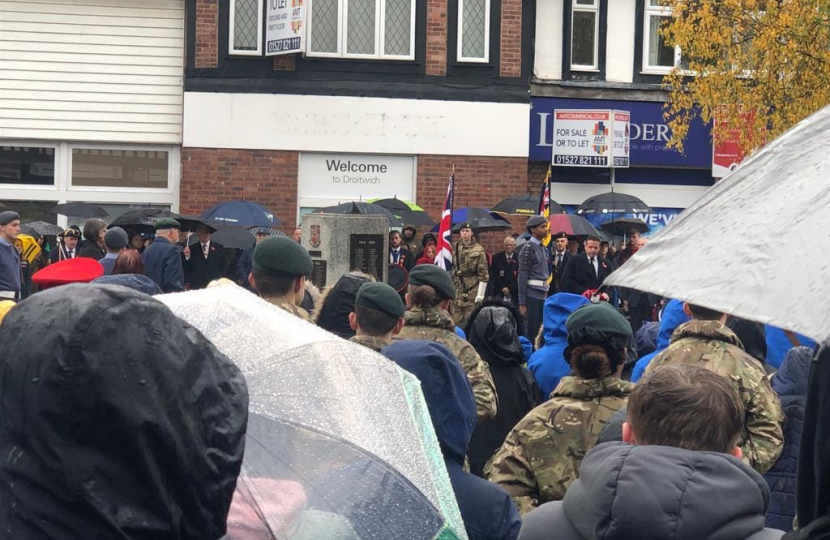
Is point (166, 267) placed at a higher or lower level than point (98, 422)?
lower

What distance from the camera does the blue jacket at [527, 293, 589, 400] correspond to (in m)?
6.89

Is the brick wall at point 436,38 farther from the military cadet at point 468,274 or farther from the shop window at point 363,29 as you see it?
the military cadet at point 468,274

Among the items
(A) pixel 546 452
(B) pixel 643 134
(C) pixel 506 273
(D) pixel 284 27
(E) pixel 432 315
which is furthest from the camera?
(B) pixel 643 134

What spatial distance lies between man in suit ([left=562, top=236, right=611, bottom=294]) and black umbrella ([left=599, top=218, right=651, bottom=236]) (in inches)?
162

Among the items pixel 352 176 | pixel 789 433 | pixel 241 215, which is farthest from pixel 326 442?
pixel 352 176

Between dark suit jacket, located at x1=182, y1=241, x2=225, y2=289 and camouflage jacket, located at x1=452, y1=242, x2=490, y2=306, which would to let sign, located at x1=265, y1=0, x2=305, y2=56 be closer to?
camouflage jacket, located at x1=452, y1=242, x2=490, y2=306

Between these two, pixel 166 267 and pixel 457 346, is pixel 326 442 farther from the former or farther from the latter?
pixel 166 267

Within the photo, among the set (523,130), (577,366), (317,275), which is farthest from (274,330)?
(523,130)

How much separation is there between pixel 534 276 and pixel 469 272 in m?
1.01

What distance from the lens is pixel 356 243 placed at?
535 inches

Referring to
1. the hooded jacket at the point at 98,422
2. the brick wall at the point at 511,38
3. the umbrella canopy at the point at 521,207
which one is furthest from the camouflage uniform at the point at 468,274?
the hooded jacket at the point at 98,422

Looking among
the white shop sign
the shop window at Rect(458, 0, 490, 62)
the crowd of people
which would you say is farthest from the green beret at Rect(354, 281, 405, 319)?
the shop window at Rect(458, 0, 490, 62)

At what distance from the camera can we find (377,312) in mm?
5695

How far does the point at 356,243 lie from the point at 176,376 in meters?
11.5
